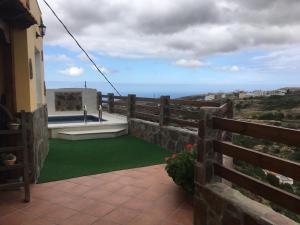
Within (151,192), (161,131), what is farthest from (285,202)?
(161,131)

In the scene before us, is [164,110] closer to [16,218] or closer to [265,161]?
[16,218]

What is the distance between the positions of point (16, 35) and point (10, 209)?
260 cm

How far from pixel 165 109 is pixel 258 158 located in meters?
5.44

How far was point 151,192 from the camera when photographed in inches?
178

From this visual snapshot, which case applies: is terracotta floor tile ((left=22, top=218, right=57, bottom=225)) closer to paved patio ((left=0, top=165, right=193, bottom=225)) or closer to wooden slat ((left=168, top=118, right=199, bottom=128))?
paved patio ((left=0, top=165, right=193, bottom=225))

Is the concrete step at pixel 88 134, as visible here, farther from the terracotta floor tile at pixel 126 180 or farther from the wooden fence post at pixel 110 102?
the terracotta floor tile at pixel 126 180

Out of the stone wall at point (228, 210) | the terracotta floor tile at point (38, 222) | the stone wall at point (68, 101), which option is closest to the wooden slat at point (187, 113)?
the stone wall at point (228, 210)

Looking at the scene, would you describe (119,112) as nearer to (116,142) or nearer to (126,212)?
(116,142)

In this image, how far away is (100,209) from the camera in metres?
3.94

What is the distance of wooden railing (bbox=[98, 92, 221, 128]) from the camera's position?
6.84 metres

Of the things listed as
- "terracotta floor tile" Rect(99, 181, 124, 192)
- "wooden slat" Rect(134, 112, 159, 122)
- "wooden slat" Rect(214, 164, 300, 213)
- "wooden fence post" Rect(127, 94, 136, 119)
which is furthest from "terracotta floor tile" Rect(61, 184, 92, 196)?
"wooden fence post" Rect(127, 94, 136, 119)

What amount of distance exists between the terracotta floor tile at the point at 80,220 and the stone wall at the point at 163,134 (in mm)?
3471

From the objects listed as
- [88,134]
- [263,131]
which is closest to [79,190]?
[263,131]

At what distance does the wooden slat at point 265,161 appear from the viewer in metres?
2.24
